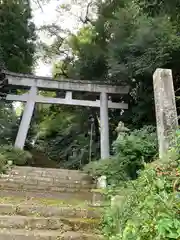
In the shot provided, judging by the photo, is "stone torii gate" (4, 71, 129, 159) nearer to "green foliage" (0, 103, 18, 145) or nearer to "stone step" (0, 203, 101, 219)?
"green foliage" (0, 103, 18, 145)

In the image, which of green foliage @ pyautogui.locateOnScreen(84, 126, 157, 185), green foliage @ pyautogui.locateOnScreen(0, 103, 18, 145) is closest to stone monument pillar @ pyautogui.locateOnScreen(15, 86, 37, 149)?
green foliage @ pyautogui.locateOnScreen(0, 103, 18, 145)

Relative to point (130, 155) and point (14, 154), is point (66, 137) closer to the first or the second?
point (14, 154)

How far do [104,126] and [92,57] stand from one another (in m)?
3.81

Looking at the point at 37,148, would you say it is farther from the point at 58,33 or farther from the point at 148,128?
the point at 148,128

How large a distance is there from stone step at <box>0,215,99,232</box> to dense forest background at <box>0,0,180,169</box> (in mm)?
4725

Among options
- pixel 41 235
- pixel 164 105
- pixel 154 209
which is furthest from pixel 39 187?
pixel 154 209

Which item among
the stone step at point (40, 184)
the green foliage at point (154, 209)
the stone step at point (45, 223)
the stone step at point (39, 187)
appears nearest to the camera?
the green foliage at point (154, 209)

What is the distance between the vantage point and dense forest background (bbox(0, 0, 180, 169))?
8.20 m

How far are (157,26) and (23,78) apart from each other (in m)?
5.12

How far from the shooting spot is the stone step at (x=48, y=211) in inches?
152

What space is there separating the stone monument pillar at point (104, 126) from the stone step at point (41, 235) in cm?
596

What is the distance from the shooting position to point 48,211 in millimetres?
3908

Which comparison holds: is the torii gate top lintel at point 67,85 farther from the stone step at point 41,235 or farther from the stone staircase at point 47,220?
the stone step at point 41,235

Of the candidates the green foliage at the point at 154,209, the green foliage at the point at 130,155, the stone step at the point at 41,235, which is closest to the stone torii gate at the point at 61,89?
the green foliage at the point at 130,155
